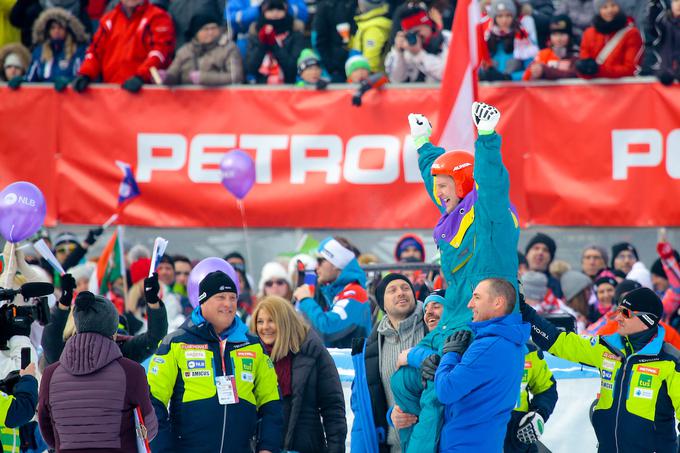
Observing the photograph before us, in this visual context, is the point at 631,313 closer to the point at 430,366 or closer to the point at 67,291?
the point at 430,366

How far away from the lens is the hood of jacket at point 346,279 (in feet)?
29.2

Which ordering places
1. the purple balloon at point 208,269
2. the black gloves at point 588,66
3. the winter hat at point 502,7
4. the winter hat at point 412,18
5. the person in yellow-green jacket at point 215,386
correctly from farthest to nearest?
the winter hat at point 412,18 < the winter hat at point 502,7 < the black gloves at point 588,66 < the purple balloon at point 208,269 < the person in yellow-green jacket at point 215,386

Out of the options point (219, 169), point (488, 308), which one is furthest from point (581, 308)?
point (488, 308)

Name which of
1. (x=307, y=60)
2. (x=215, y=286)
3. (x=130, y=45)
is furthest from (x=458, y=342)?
(x=130, y=45)

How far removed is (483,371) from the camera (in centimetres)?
586

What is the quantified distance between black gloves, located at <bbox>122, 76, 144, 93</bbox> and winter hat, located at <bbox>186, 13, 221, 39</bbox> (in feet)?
2.66

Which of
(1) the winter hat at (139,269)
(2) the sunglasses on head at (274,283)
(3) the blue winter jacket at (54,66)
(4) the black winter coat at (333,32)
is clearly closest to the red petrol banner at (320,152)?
(3) the blue winter jacket at (54,66)

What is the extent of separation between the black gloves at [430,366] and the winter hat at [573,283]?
515cm

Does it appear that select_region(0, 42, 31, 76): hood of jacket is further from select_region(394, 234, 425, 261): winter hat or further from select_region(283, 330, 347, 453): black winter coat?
select_region(283, 330, 347, 453): black winter coat

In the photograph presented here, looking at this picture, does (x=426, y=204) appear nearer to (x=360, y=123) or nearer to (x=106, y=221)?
(x=360, y=123)

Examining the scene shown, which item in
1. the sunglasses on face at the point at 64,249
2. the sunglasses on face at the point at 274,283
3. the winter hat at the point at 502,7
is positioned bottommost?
the sunglasses on face at the point at 274,283

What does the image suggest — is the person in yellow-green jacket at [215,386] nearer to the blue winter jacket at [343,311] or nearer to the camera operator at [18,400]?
the camera operator at [18,400]

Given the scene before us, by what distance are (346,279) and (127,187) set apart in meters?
4.56

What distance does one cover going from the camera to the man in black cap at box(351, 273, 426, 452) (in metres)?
7.03
